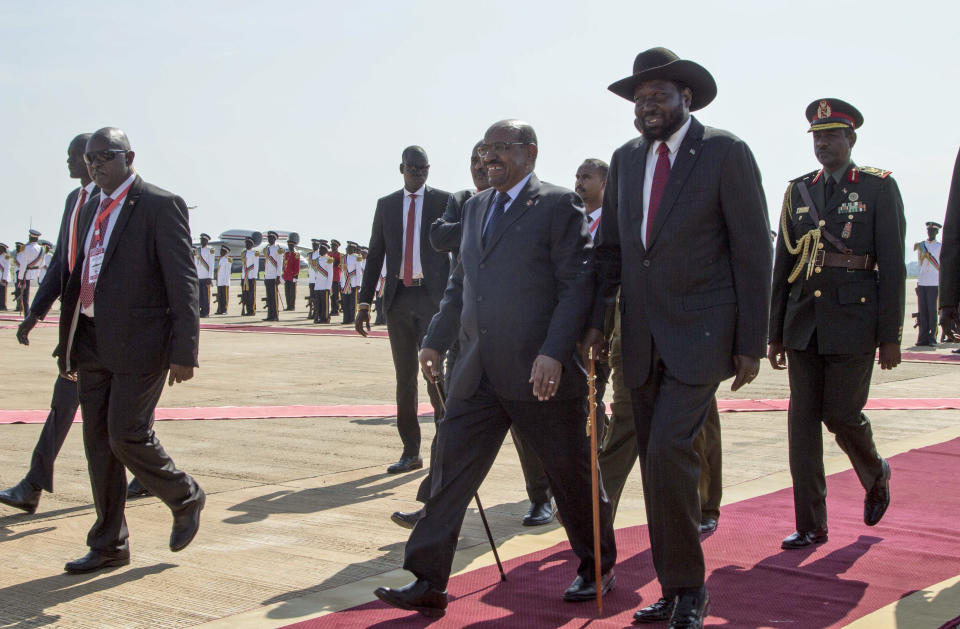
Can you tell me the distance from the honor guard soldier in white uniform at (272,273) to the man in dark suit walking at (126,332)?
24.7 m

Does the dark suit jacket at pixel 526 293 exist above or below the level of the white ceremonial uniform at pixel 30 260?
below

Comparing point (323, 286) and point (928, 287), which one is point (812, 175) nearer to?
point (928, 287)

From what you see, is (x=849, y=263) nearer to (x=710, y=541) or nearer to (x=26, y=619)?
(x=710, y=541)

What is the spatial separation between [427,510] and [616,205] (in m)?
1.38

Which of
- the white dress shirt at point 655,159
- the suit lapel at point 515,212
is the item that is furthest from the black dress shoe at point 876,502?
the suit lapel at point 515,212

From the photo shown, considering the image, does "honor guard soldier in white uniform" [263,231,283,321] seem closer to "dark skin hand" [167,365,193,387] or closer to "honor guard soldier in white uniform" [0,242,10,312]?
"honor guard soldier in white uniform" [0,242,10,312]

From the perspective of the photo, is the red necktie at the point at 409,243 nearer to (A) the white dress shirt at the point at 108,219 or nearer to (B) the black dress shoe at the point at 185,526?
(A) the white dress shirt at the point at 108,219

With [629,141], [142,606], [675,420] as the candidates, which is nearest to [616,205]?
[629,141]

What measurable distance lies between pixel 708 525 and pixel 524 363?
68.8 inches

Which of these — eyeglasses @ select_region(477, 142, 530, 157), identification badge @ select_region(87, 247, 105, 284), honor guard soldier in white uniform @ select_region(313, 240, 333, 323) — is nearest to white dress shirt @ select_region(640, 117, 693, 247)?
eyeglasses @ select_region(477, 142, 530, 157)

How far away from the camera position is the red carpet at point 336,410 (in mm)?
9664

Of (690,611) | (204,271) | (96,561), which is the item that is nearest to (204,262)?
(204,271)

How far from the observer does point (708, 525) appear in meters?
5.55

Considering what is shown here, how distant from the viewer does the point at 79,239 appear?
17.2 feet
